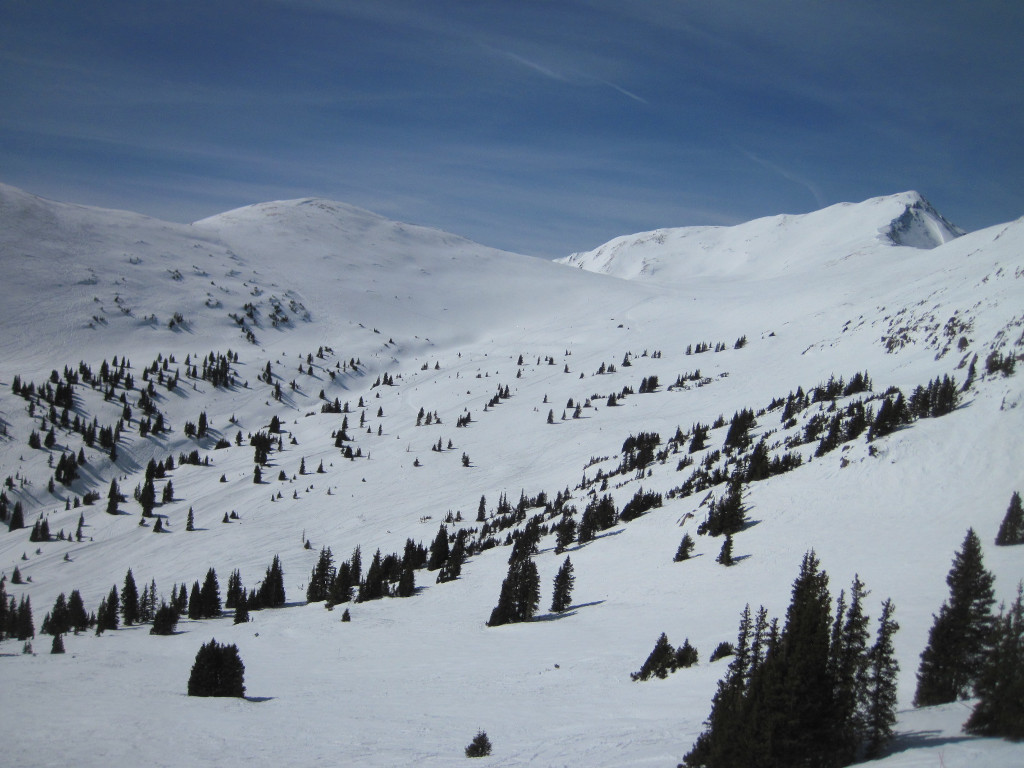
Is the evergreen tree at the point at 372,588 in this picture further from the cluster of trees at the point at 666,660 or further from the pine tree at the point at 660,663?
the cluster of trees at the point at 666,660

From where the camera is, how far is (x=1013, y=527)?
125ft

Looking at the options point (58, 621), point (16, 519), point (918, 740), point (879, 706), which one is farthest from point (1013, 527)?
point (16, 519)

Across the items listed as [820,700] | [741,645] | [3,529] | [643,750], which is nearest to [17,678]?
[643,750]

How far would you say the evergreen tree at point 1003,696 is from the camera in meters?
18.6

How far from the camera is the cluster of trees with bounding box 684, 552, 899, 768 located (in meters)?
20.1

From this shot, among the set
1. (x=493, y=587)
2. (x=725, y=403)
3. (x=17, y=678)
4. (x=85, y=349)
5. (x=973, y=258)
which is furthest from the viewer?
(x=85, y=349)

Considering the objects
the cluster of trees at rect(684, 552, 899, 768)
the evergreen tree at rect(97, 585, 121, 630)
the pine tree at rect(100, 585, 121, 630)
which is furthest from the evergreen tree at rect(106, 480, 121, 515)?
the cluster of trees at rect(684, 552, 899, 768)

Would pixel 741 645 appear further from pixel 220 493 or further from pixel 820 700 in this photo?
pixel 220 493

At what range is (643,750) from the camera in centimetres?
2345

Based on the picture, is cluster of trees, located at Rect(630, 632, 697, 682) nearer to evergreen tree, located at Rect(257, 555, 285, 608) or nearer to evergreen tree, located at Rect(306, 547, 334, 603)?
evergreen tree, located at Rect(306, 547, 334, 603)

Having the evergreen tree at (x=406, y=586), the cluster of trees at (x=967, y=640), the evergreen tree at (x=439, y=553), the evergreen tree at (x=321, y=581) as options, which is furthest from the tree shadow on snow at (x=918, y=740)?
the evergreen tree at (x=321, y=581)

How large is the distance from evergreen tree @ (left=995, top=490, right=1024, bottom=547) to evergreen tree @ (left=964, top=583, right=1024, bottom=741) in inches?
864

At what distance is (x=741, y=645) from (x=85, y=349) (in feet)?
699

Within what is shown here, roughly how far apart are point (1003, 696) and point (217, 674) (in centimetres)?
3776
